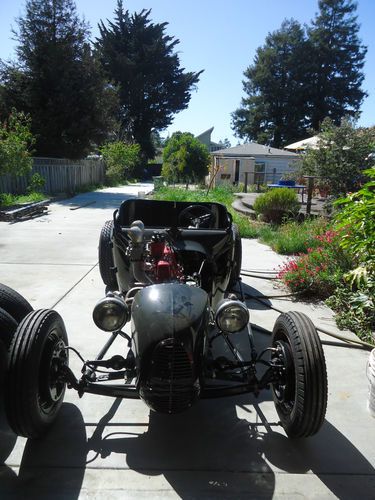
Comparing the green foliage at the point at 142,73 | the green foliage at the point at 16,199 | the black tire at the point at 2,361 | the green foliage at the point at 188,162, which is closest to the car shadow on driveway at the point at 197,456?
the black tire at the point at 2,361

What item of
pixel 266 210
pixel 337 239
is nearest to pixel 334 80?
pixel 266 210

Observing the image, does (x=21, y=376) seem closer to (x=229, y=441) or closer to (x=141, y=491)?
(x=141, y=491)

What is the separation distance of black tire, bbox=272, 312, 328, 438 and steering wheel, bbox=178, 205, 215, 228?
2297 mm

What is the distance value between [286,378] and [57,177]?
819 inches

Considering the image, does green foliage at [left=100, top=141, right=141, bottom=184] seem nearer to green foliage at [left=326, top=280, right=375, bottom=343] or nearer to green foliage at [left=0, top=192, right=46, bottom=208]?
green foliage at [left=0, top=192, right=46, bottom=208]

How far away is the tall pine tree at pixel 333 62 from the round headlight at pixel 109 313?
50258 millimetres

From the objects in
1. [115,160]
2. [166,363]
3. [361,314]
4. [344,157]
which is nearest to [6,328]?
[166,363]

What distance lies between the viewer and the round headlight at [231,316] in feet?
8.80

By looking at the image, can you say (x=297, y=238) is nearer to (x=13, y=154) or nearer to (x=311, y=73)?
(x=13, y=154)

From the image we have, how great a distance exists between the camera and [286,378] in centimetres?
272

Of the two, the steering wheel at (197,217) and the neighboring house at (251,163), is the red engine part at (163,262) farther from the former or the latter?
the neighboring house at (251,163)

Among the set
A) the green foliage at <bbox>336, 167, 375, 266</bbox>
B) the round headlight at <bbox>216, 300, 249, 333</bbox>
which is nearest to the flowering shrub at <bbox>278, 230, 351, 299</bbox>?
the green foliage at <bbox>336, 167, 375, 266</bbox>

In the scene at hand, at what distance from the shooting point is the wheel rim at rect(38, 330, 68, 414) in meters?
2.60

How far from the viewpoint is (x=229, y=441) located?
9.04ft
